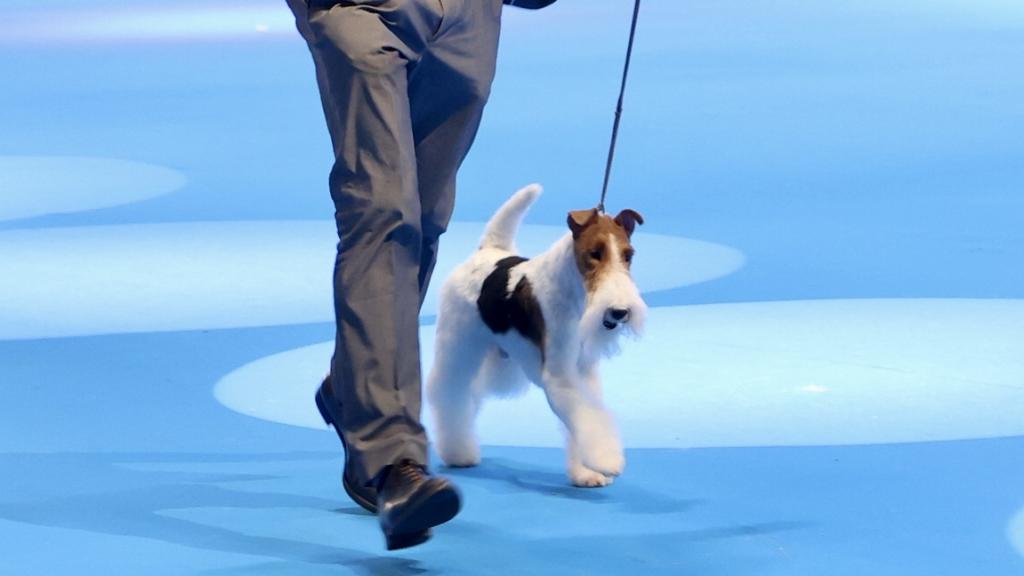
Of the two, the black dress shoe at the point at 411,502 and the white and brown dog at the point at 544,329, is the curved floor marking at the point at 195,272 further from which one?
the black dress shoe at the point at 411,502

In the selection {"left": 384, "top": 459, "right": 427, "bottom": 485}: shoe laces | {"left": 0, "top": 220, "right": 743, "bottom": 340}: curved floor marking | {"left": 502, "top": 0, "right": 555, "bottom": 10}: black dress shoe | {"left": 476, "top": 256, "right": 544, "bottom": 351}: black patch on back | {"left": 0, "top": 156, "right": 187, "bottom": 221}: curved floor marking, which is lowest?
{"left": 0, "top": 156, "right": 187, "bottom": 221}: curved floor marking

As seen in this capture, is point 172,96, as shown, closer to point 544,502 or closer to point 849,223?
point 849,223

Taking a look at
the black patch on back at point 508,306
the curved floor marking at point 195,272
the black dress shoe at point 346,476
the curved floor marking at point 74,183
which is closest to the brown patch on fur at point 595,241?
the black patch on back at point 508,306

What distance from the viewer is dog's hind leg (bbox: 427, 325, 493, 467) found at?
15.9ft

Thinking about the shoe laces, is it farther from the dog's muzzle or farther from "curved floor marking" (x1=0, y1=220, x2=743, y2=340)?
"curved floor marking" (x1=0, y1=220, x2=743, y2=340)

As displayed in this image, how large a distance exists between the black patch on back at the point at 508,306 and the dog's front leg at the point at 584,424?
0.12 meters

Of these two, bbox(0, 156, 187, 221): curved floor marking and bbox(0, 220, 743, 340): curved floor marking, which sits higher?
bbox(0, 220, 743, 340): curved floor marking

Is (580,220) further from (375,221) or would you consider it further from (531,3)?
(375,221)

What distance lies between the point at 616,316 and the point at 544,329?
0.39 m

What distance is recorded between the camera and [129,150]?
10.9 metres

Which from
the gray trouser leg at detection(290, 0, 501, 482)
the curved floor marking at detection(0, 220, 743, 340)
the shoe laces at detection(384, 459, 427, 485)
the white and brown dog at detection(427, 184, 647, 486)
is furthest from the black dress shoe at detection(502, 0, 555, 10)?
the curved floor marking at detection(0, 220, 743, 340)

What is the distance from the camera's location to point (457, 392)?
4.87m

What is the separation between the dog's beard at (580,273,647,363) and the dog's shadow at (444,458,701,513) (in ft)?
1.26

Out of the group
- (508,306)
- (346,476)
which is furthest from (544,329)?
(346,476)
